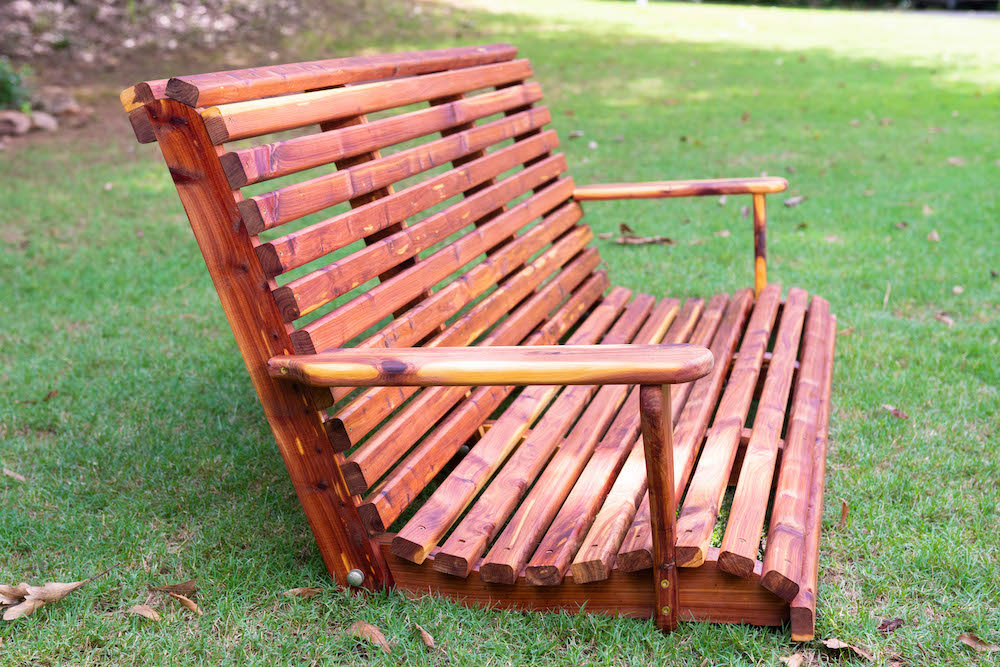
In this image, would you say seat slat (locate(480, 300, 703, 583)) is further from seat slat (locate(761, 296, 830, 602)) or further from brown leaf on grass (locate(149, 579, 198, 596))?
brown leaf on grass (locate(149, 579, 198, 596))

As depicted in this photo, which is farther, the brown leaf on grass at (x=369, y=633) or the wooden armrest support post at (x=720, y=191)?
the wooden armrest support post at (x=720, y=191)

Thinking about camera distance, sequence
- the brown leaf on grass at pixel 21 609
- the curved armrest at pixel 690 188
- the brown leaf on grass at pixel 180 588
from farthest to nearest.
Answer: the curved armrest at pixel 690 188 → the brown leaf on grass at pixel 180 588 → the brown leaf on grass at pixel 21 609

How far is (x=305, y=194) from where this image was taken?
6.93ft

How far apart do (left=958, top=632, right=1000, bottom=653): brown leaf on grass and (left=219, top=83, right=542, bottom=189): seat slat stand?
2079 mm

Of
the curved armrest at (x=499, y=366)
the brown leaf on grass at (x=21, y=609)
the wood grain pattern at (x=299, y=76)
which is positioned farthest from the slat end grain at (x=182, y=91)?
the brown leaf on grass at (x=21, y=609)

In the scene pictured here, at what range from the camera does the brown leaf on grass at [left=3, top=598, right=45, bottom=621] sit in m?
2.36

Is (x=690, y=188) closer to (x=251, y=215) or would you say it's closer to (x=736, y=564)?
(x=736, y=564)

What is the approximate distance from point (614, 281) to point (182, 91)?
11.2 ft

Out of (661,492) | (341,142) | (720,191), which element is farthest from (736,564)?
(720,191)

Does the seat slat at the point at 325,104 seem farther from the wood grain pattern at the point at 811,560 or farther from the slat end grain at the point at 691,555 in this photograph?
the wood grain pattern at the point at 811,560

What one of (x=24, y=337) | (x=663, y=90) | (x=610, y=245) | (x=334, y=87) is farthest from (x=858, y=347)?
(x=663, y=90)

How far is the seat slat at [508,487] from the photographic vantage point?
2.22m

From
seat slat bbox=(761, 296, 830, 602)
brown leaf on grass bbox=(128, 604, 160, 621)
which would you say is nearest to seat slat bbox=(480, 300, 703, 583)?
seat slat bbox=(761, 296, 830, 602)

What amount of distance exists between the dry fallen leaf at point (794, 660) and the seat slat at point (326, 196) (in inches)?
61.6
